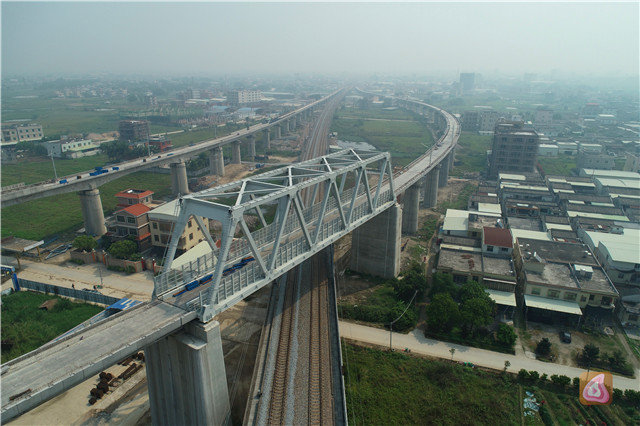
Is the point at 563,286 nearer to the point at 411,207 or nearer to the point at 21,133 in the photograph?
the point at 411,207

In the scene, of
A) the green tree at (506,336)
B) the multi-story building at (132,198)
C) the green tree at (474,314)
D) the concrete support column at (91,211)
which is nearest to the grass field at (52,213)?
the concrete support column at (91,211)

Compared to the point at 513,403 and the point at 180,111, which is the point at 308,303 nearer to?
the point at 513,403

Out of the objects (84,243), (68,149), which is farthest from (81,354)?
(68,149)

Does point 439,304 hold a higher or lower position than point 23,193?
lower

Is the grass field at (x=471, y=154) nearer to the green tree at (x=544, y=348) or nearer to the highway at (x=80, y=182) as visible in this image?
the highway at (x=80, y=182)

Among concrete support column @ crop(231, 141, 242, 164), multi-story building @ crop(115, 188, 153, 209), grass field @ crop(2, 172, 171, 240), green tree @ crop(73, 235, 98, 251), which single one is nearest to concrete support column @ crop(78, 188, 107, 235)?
multi-story building @ crop(115, 188, 153, 209)

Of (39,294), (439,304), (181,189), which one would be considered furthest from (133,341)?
(181,189)

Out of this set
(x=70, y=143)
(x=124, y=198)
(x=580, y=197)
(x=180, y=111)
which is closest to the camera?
(x=124, y=198)

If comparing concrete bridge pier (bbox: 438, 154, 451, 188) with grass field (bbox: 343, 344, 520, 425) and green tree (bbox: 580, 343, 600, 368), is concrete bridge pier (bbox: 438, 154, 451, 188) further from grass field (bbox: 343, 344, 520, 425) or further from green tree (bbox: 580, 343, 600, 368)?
grass field (bbox: 343, 344, 520, 425)
